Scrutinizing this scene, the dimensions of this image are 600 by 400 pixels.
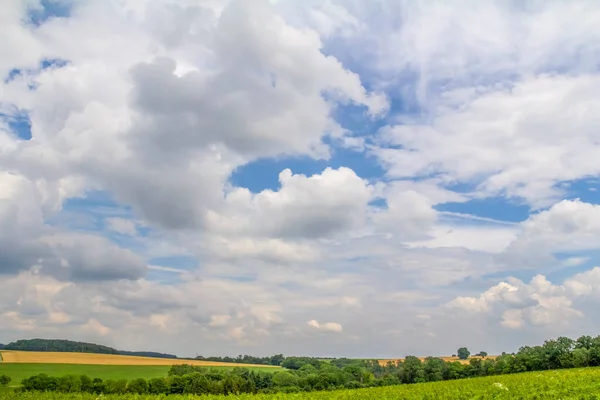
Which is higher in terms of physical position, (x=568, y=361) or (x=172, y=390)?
(x=568, y=361)

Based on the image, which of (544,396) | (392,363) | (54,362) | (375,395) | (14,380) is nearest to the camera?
(544,396)

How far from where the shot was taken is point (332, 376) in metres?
119

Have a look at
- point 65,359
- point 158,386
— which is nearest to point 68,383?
point 158,386

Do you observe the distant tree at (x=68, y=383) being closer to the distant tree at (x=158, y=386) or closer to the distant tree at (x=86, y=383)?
the distant tree at (x=86, y=383)

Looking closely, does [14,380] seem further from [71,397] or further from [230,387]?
[71,397]

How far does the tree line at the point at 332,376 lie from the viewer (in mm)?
101500

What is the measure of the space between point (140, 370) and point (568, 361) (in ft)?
368

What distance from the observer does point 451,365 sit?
120062 millimetres

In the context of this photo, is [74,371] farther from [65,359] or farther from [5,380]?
[5,380]

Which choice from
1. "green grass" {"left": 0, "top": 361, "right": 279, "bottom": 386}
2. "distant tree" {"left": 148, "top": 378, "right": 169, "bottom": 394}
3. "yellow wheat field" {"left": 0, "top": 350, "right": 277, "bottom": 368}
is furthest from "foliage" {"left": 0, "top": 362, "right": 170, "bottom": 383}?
"distant tree" {"left": 148, "top": 378, "right": 169, "bottom": 394}

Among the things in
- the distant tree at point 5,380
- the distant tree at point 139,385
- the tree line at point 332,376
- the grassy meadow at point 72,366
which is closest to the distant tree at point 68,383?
the tree line at point 332,376

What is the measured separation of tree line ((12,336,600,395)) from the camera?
101500mm

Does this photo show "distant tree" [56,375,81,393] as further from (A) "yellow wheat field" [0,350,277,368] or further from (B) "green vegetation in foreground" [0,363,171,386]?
(A) "yellow wheat field" [0,350,277,368]

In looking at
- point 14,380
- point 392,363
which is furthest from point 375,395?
point 392,363
